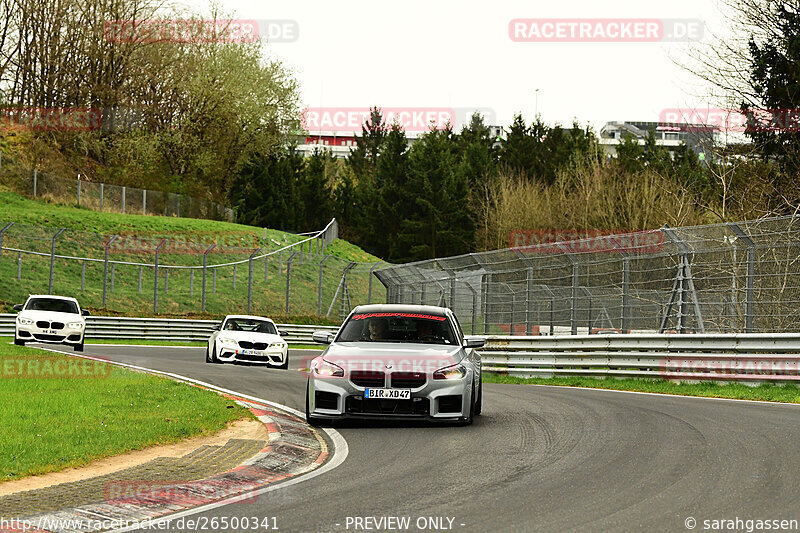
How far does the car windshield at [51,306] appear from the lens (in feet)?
89.3

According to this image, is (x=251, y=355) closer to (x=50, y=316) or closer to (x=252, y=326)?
(x=252, y=326)

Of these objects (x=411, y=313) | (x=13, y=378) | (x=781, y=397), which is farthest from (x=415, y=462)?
(x=13, y=378)

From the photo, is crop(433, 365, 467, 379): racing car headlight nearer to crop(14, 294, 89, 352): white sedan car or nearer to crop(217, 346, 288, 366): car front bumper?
crop(217, 346, 288, 366): car front bumper

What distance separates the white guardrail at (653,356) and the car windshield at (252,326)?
5.02 meters

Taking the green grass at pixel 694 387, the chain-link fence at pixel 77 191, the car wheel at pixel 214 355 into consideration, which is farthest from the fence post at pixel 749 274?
the chain-link fence at pixel 77 191

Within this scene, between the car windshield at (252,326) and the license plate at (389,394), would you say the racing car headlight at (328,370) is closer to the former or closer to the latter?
the license plate at (389,394)

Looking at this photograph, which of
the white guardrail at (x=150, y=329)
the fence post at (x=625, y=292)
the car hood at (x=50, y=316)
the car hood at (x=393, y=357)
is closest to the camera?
the car hood at (x=393, y=357)

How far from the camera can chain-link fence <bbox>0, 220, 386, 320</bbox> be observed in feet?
133

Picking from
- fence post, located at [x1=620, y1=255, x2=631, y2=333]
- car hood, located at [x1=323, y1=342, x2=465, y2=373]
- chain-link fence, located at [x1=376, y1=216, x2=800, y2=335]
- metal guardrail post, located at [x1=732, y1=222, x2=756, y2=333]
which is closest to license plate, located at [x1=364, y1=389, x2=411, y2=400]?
car hood, located at [x1=323, y1=342, x2=465, y2=373]

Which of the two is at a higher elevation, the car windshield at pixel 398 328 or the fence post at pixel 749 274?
the fence post at pixel 749 274

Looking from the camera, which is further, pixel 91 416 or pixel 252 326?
pixel 252 326

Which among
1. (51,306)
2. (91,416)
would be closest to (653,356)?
(91,416)

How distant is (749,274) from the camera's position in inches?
654

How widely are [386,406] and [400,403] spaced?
0.49 ft
